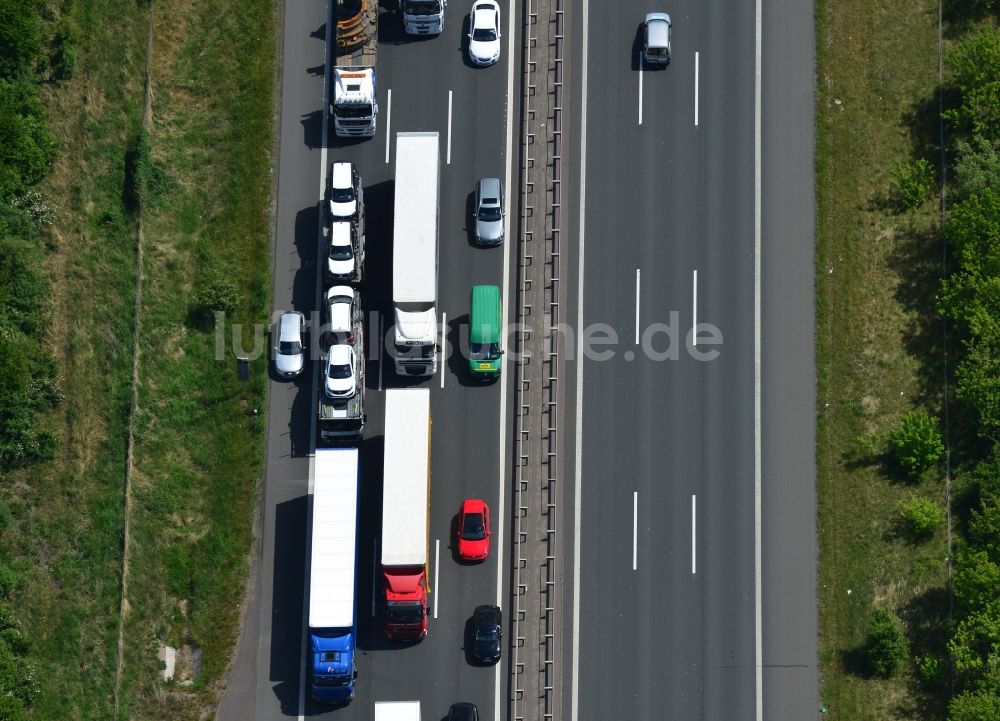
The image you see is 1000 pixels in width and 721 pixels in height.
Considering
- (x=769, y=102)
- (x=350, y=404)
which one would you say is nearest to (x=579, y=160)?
(x=769, y=102)

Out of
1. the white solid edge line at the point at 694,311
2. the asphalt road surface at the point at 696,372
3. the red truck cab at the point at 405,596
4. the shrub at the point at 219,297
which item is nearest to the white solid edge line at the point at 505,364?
the asphalt road surface at the point at 696,372

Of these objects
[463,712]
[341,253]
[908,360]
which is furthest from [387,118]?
[463,712]

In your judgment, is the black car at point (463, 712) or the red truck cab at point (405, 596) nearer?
the red truck cab at point (405, 596)

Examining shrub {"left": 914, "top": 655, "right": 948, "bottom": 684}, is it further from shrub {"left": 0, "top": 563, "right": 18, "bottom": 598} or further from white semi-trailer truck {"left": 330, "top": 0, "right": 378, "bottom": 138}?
shrub {"left": 0, "top": 563, "right": 18, "bottom": 598}

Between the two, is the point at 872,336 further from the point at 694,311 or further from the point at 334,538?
the point at 334,538

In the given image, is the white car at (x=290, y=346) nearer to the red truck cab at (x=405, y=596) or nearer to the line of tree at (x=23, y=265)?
the line of tree at (x=23, y=265)

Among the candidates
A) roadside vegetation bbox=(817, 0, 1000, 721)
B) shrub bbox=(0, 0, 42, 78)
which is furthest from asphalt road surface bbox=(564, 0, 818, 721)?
shrub bbox=(0, 0, 42, 78)

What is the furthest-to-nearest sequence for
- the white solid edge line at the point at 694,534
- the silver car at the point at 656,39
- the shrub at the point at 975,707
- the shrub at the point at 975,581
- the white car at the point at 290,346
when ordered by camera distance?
the silver car at the point at 656,39
the white car at the point at 290,346
the white solid edge line at the point at 694,534
the shrub at the point at 975,581
the shrub at the point at 975,707
